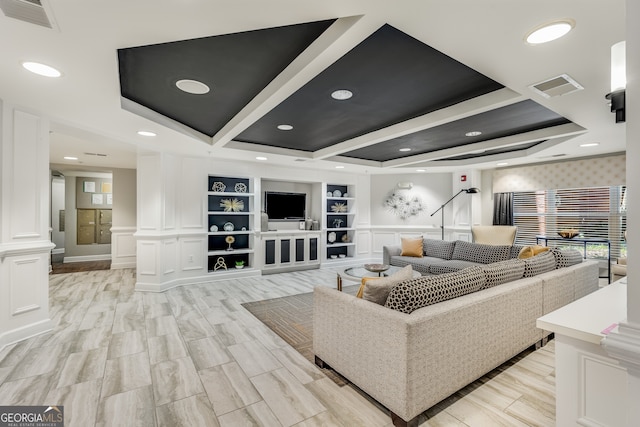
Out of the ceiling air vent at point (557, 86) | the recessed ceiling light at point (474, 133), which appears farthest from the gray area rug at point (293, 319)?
the recessed ceiling light at point (474, 133)

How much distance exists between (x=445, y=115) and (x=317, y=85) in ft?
4.69

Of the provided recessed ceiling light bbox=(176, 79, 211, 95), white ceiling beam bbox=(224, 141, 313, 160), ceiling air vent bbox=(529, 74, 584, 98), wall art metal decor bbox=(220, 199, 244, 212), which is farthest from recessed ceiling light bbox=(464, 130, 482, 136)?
wall art metal decor bbox=(220, 199, 244, 212)

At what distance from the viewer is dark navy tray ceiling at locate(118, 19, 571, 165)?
1.97 metres

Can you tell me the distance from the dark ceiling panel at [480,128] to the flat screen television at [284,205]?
1.87 metres

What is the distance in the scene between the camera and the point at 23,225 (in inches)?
115

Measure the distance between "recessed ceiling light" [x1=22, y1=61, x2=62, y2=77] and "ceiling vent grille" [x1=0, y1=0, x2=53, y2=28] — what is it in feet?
2.02

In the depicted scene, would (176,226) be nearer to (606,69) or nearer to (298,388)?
(298,388)

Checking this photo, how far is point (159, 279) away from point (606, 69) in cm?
560

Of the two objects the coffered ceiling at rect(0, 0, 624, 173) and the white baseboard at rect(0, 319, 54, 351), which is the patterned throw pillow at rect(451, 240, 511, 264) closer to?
the coffered ceiling at rect(0, 0, 624, 173)

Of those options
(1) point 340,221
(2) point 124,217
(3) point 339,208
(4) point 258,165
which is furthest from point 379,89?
(2) point 124,217

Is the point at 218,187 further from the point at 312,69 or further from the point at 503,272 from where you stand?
the point at 503,272

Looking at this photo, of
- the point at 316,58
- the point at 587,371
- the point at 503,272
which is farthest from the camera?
the point at 503,272

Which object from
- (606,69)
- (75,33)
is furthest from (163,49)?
(606,69)

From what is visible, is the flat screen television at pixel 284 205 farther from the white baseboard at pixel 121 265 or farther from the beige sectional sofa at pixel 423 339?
the beige sectional sofa at pixel 423 339
